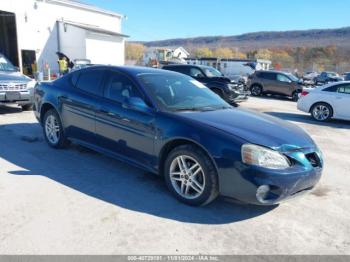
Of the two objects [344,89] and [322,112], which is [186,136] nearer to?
[322,112]

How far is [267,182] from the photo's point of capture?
11.5 feet

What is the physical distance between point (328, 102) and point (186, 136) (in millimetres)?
9087

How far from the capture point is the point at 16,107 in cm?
1083

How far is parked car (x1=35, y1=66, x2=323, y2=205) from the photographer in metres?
3.60

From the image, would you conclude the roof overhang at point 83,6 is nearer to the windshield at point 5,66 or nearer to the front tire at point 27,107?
the windshield at point 5,66

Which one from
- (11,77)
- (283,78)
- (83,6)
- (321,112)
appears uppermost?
(83,6)

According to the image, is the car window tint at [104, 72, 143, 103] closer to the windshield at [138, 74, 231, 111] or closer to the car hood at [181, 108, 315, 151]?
the windshield at [138, 74, 231, 111]

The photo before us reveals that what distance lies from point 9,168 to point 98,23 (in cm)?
2561

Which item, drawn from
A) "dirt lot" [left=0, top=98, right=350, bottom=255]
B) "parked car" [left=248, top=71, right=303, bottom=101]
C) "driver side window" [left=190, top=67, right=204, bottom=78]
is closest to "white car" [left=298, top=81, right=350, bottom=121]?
"driver side window" [left=190, top=67, right=204, bottom=78]

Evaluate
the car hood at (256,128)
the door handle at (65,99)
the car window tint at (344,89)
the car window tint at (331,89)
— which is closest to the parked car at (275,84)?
the car window tint at (331,89)

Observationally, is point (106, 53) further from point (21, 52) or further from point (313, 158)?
point (313, 158)

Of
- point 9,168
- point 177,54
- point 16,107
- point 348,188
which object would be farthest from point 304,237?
point 177,54

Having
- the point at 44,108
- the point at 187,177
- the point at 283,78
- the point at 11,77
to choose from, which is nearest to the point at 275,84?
the point at 283,78

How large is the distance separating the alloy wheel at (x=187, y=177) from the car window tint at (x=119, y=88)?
1.10 meters
